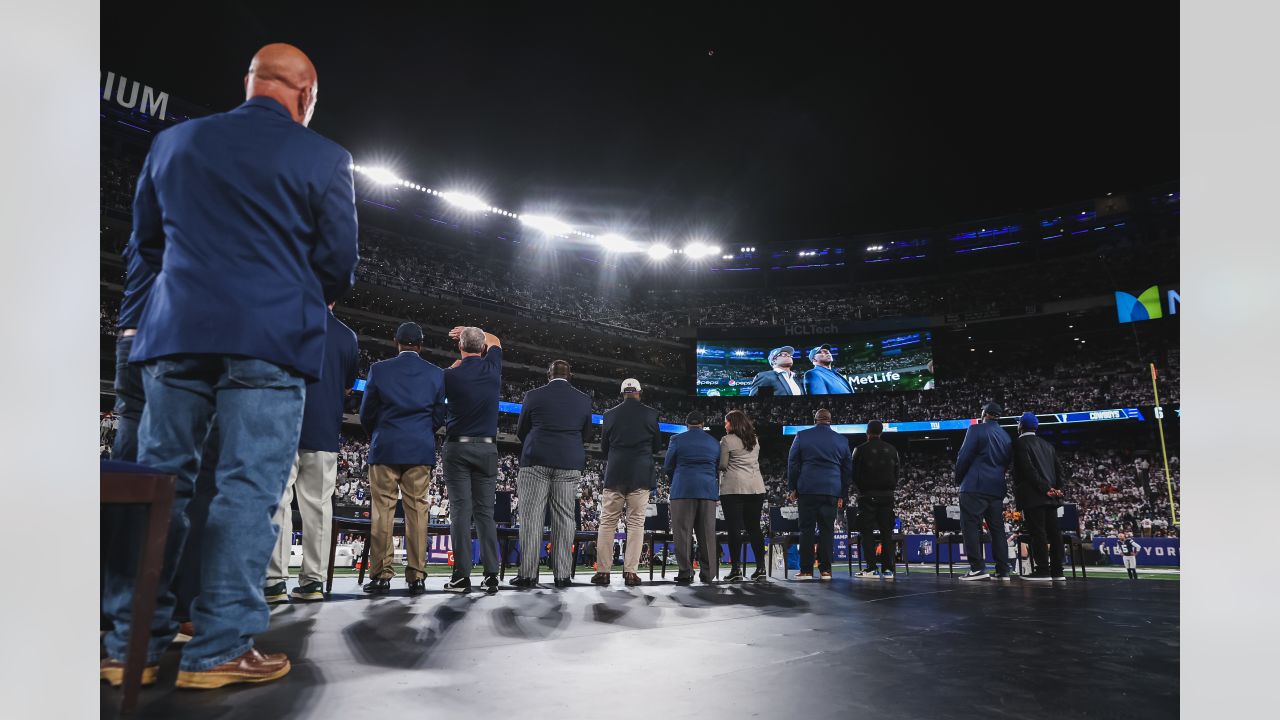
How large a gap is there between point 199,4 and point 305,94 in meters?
18.6

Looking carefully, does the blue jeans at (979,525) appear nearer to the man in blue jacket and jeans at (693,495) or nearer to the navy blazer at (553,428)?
the man in blue jacket and jeans at (693,495)

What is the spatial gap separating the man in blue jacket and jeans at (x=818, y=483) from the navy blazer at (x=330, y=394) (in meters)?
4.53

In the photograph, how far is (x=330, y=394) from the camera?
13.4 ft

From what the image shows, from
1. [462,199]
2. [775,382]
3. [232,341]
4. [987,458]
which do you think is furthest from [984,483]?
[462,199]

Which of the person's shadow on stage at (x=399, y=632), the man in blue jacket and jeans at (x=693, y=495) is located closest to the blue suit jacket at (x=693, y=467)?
the man in blue jacket and jeans at (x=693, y=495)

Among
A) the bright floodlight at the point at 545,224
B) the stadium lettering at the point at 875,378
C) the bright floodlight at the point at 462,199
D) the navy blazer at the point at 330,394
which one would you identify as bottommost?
the navy blazer at the point at 330,394

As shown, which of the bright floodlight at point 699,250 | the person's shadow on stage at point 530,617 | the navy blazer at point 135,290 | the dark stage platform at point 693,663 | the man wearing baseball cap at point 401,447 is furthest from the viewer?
the bright floodlight at point 699,250

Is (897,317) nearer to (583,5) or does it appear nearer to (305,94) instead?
(583,5)

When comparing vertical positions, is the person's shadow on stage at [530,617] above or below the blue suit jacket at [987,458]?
below

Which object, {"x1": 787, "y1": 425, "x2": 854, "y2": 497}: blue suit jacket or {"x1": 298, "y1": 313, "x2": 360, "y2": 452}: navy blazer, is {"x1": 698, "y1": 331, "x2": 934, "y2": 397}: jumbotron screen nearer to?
{"x1": 787, "y1": 425, "x2": 854, "y2": 497}: blue suit jacket

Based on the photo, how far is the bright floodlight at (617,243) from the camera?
30.9m

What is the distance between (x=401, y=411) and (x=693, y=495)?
9.48 feet
